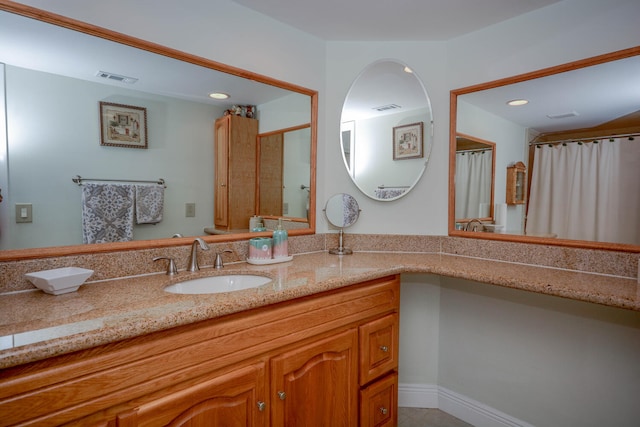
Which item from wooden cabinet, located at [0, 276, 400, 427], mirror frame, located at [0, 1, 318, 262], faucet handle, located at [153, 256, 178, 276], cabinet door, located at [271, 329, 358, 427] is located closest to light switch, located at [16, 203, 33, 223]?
mirror frame, located at [0, 1, 318, 262]

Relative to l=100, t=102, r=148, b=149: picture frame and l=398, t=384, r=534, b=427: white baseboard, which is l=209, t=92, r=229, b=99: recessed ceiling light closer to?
l=100, t=102, r=148, b=149: picture frame

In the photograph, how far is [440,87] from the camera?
2.03 meters

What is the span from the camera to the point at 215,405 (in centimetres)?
108

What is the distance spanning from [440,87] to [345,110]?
0.58 metres

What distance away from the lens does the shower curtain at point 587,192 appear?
57.7 inches

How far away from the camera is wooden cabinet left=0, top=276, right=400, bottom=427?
32.2 inches

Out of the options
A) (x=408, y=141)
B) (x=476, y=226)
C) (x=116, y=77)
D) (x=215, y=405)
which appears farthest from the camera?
(x=408, y=141)

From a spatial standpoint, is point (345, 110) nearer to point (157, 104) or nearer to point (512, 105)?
point (512, 105)

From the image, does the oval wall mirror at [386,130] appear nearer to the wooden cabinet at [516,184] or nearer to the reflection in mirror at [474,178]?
the reflection in mirror at [474,178]

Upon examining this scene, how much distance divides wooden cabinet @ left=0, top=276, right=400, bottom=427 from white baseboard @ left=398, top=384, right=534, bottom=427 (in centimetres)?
39

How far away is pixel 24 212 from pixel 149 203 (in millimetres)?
413

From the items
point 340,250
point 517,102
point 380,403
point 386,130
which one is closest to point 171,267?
point 340,250

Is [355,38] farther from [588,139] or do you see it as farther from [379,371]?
[379,371]

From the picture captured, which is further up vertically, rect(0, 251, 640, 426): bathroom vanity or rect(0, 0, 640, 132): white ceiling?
rect(0, 0, 640, 132): white ceiling
